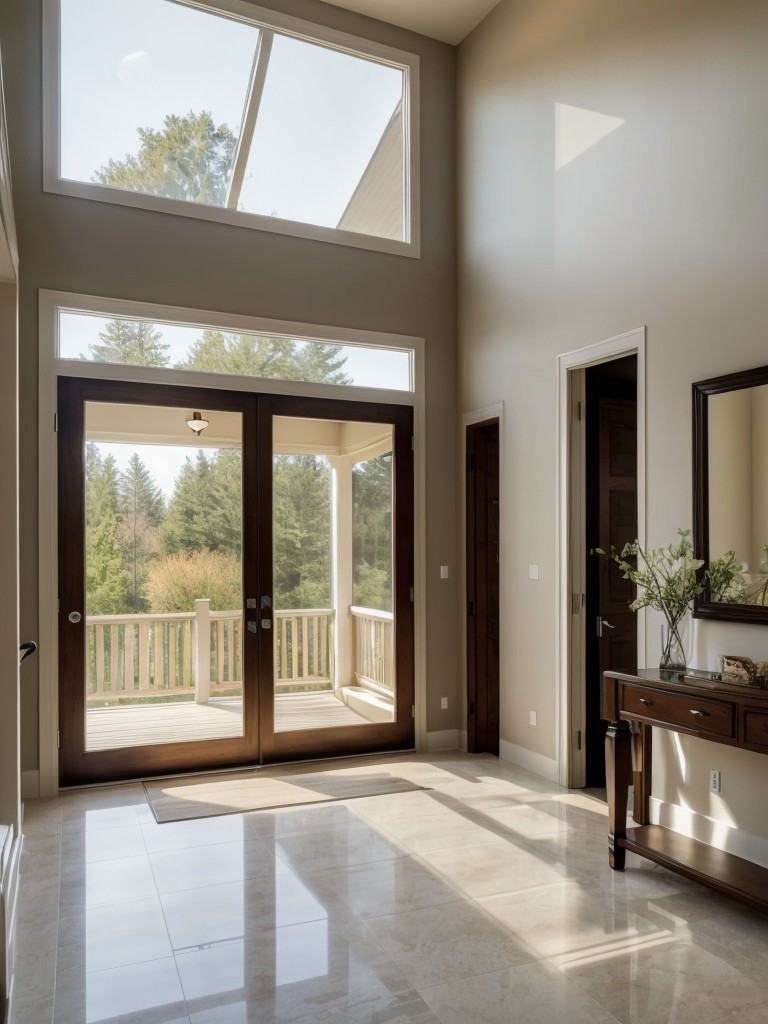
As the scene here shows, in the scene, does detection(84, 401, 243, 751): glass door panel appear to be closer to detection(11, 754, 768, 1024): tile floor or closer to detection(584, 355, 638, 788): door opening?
detection(11, 754, 768, 1024): tile floor

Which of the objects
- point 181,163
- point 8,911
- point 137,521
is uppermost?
point 181,163

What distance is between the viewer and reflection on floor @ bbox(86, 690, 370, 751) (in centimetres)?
464

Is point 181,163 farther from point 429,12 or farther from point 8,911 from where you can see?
point 8,911

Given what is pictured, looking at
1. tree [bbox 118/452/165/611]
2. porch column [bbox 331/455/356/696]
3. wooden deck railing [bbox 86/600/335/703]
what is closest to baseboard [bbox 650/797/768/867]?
porch column [bbox 331/455/356/696]

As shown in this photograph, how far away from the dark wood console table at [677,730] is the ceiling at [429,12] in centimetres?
460

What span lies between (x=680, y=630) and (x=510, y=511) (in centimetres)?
162

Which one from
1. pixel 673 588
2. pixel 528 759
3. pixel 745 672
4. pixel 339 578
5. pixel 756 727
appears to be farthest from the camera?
pixel 339 578

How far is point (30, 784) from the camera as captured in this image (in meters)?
4.40

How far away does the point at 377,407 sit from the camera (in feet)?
17.9

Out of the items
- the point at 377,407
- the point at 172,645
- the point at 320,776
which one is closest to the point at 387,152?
the point at 377,407

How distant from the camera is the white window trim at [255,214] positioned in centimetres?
452

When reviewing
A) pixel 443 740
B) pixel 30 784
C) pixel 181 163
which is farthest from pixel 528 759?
pixel 181 163

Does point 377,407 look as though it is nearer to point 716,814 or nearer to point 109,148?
point 109,148

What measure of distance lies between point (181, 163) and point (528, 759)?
440 centimetres
